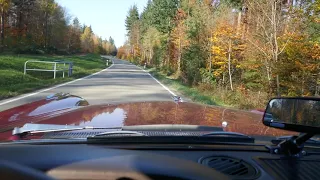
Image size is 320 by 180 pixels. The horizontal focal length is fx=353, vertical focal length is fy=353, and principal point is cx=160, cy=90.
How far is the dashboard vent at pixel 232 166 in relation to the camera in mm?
1623

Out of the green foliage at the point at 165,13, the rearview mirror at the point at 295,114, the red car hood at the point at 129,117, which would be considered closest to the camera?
the rearview mirror at the point at 295,114

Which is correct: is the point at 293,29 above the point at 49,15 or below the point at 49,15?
below

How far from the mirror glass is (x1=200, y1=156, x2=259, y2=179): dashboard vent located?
342 millimetres

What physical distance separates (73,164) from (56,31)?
267 feet

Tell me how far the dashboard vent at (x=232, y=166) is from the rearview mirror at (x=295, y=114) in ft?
1.02

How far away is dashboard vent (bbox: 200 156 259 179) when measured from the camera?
63.9 inches

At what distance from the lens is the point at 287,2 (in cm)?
1639

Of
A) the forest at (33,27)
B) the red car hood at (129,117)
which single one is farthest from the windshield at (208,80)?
the forest at (33,27)

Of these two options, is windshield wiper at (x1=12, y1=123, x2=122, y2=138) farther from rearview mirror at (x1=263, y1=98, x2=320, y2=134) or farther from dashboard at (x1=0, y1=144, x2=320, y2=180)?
rearview mirror at (x1=263, y1=98, x2=320, y2=134)

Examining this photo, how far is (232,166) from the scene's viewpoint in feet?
5.55

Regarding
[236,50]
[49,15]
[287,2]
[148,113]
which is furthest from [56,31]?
[148,113]

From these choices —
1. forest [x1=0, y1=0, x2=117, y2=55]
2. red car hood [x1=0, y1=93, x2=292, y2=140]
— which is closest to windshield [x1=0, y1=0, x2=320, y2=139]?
red car hood [x1=0, y1=93, x2=292, y2=140]

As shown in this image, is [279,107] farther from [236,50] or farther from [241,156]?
[236,50]

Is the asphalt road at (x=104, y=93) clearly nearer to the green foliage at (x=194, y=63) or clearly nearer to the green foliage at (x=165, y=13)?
the green foliage at (x=194, y=63)
